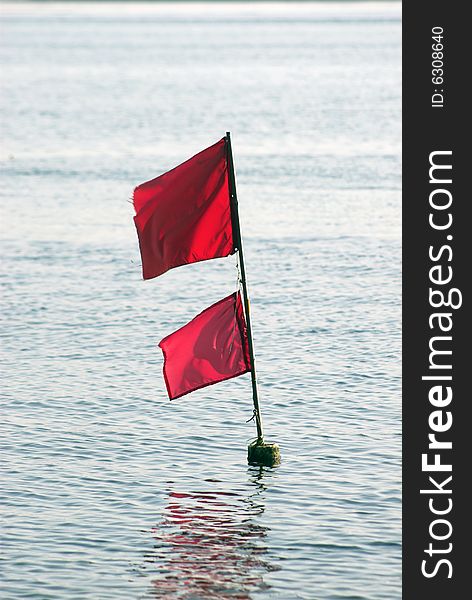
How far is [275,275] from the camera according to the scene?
4938cm

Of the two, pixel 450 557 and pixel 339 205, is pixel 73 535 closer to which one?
pixel 450 557

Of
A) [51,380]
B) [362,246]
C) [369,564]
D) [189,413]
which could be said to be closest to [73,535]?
[369,564]

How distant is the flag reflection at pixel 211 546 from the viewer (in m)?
23.0

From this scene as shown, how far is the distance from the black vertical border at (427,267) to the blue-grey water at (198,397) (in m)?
0.85

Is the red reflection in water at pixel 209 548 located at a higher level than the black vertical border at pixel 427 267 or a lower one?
lower

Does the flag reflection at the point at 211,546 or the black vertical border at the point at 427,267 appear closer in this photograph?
the flag reflection at the point at 211,546

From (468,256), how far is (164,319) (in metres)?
17.2

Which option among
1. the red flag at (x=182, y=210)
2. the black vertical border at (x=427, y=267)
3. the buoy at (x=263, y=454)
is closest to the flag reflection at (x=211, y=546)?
the buoy at (x=263, y=454)

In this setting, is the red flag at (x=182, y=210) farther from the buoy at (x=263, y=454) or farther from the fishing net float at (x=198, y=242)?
the buoy at (x=263, y=454)

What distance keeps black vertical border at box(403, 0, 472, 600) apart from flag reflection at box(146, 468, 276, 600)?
2.49 metres

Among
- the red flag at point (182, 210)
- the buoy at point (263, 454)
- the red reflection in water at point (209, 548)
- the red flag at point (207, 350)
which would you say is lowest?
the red reflection in water at point (209, 548)

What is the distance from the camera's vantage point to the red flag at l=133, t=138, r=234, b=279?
26.7m

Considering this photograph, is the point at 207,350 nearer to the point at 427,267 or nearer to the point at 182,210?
the point at 182,210

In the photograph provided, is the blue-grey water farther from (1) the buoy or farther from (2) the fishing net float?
(2) the fishing net float
